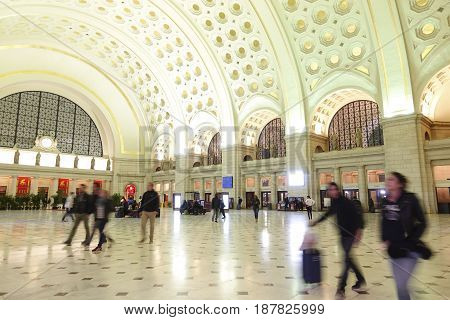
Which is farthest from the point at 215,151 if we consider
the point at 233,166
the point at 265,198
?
the point at 265,198

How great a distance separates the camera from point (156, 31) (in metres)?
27.0

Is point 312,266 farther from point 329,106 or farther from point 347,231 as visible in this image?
point 329,106

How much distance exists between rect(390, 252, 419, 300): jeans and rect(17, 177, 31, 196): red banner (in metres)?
36.6

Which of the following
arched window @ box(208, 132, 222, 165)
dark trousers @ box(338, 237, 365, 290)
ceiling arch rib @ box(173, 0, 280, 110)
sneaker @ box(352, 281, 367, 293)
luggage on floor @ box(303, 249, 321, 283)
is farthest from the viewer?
arched window @ box(208, 132, 222, 165)

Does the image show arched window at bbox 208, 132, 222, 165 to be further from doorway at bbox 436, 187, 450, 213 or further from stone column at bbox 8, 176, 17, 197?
stone column at bbox 8, 176, 17, 197

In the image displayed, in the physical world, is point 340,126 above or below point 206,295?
above

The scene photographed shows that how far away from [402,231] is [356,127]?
24219 mm

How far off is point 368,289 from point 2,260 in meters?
6.02

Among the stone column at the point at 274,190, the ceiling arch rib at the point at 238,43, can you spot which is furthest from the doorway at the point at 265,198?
the ceiling arch rib at the point at 238,43

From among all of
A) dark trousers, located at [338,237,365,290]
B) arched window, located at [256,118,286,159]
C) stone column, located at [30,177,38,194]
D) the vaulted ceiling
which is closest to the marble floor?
dark trousers, located at [338,237,365,290]

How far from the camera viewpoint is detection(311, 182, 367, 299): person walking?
11.6 feet

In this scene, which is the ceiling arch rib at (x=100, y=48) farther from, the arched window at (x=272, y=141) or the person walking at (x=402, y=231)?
the person walking at (x=402, y=231)
